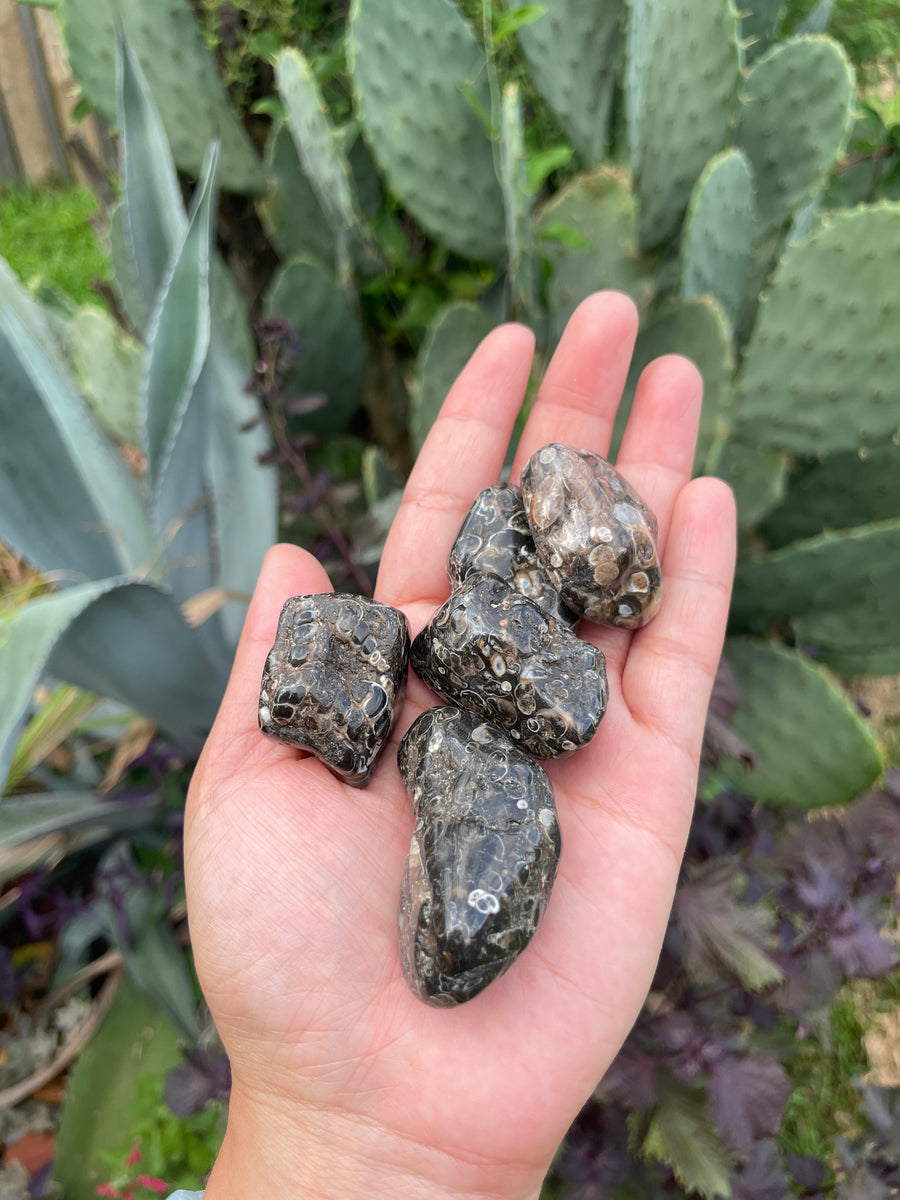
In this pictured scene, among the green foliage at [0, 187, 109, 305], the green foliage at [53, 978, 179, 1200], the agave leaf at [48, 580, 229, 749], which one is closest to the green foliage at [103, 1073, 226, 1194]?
the green foliage at [53, 978, 179, 1200]

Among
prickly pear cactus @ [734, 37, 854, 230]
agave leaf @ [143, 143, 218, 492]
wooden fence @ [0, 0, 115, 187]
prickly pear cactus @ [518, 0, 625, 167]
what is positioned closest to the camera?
agave leaf @ [143, 143, 218, 492]

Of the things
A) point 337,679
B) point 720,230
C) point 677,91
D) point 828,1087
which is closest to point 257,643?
point 337,679

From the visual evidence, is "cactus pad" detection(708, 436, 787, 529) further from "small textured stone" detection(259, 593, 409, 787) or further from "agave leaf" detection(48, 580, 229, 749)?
"agave leaf" detection(48, 580, 229, 749)

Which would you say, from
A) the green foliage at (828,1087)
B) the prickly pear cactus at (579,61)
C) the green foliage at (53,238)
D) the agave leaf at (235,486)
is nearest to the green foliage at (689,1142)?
the green foliage at (828,1087)

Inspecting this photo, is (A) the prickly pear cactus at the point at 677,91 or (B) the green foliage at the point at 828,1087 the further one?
(B) the green foliage at the point at 828,1087

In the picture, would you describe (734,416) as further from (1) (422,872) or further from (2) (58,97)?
(2) (58,97)

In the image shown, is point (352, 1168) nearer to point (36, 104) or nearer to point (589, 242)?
point (589, 242)

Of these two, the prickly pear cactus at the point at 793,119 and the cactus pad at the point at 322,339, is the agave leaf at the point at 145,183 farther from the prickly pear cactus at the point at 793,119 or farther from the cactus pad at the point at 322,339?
the prickly pear cactus at the point at 793,119

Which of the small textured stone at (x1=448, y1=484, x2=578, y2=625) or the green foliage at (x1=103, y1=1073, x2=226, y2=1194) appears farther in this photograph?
the green foliage at (x1=103, y1=1073, x2=226, y2=1194)

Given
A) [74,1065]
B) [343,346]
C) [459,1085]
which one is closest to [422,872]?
[459,1085]
